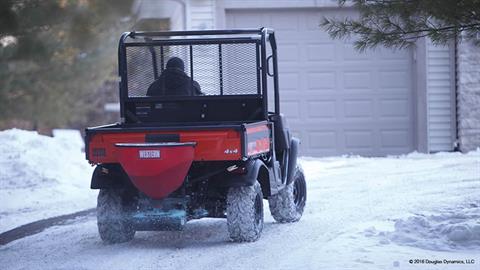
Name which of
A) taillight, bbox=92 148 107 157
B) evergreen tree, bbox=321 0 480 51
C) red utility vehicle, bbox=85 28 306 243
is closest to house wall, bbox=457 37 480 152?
red utility vehicle, bbox=85 28 306 243

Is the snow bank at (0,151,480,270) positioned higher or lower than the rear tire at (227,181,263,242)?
lower

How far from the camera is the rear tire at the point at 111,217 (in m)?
8.30

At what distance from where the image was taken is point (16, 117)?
330 inches

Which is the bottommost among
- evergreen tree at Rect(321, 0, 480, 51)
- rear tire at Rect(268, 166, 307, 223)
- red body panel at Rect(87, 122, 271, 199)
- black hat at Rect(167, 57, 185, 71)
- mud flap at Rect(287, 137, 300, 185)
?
rear tire at Rect(268, 166, 307, 223)

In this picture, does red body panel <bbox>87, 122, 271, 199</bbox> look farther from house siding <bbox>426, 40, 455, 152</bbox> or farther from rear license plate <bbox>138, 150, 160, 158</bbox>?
house siding <bbox>426, 40, 455, 152</bbox>

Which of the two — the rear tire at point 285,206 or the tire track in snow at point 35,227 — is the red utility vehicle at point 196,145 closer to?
the rear tire at point 285,206

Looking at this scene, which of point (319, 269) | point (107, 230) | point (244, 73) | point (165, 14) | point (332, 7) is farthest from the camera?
point (332, 7)

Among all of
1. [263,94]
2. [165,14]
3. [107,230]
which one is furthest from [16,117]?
[165,14]

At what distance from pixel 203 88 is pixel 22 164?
6205mm

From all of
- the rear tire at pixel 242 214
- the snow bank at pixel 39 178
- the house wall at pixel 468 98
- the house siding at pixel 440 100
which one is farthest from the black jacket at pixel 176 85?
the house wall at pixel 468 98

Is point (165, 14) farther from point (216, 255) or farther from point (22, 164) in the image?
point (22, 164)

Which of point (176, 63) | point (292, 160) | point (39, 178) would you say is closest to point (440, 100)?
point (292, 160)

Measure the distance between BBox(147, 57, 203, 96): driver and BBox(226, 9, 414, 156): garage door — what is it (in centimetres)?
681

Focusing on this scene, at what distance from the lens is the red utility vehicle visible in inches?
306
